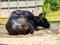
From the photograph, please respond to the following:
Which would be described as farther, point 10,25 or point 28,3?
point 28,3

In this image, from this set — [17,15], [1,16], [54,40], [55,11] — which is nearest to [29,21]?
[17,15]

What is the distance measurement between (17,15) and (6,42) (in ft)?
9.75

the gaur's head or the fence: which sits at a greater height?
the gaur's head

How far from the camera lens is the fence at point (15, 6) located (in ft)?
90.3

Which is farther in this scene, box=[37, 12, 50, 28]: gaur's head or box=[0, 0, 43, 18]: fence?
box=[0, 0, 43, 18]: fence

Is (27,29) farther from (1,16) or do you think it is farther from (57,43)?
(1,16)

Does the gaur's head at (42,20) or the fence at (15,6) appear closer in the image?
the gaur's head at (42,20)

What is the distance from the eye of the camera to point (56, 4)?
32281 millimetres

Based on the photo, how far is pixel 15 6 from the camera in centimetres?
2781

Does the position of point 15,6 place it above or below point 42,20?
below

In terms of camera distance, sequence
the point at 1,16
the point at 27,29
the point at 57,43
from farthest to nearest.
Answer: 1. the point at 1,16
2. the point at 27,29
3. the point at 57,43

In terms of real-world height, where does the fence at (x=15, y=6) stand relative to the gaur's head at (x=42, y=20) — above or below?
below

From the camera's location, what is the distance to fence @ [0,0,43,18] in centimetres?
2752

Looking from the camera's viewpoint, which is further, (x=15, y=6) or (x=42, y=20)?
(x=15, y=6)
